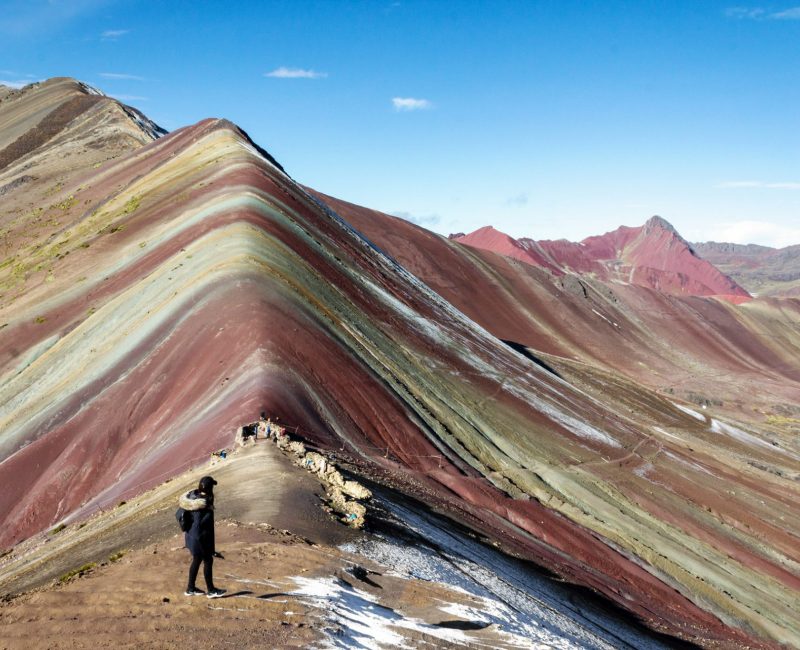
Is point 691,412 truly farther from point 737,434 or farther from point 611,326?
point 611,326

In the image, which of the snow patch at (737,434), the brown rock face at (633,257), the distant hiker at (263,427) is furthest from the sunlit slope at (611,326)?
the distant hiker at (263,427)

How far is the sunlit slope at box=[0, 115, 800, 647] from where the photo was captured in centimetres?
2331

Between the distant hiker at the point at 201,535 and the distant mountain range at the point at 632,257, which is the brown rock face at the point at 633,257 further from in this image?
the distant hiker at the point at 201,535

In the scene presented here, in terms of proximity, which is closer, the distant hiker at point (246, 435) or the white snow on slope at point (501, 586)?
the white snow on slope at point (501, 586)

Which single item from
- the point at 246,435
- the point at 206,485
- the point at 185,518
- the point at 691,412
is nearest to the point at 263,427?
the point at 246,435

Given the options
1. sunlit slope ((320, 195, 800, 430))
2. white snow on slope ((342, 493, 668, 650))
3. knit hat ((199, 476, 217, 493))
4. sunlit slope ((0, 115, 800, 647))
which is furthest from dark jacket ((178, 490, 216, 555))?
sunlit slope ((320, 195, 800, 430))

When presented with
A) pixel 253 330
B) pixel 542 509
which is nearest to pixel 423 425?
pixel 542 509

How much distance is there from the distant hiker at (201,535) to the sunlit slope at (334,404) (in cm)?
940

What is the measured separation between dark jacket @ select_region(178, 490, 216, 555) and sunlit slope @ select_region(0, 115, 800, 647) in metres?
9.44

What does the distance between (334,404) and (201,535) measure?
15123 mm

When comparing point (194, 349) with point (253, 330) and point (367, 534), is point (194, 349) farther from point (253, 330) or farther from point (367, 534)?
point (367, 534)

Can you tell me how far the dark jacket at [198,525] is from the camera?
9.66 metres

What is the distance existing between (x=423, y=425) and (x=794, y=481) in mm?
36570

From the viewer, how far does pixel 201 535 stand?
31.8 ft
